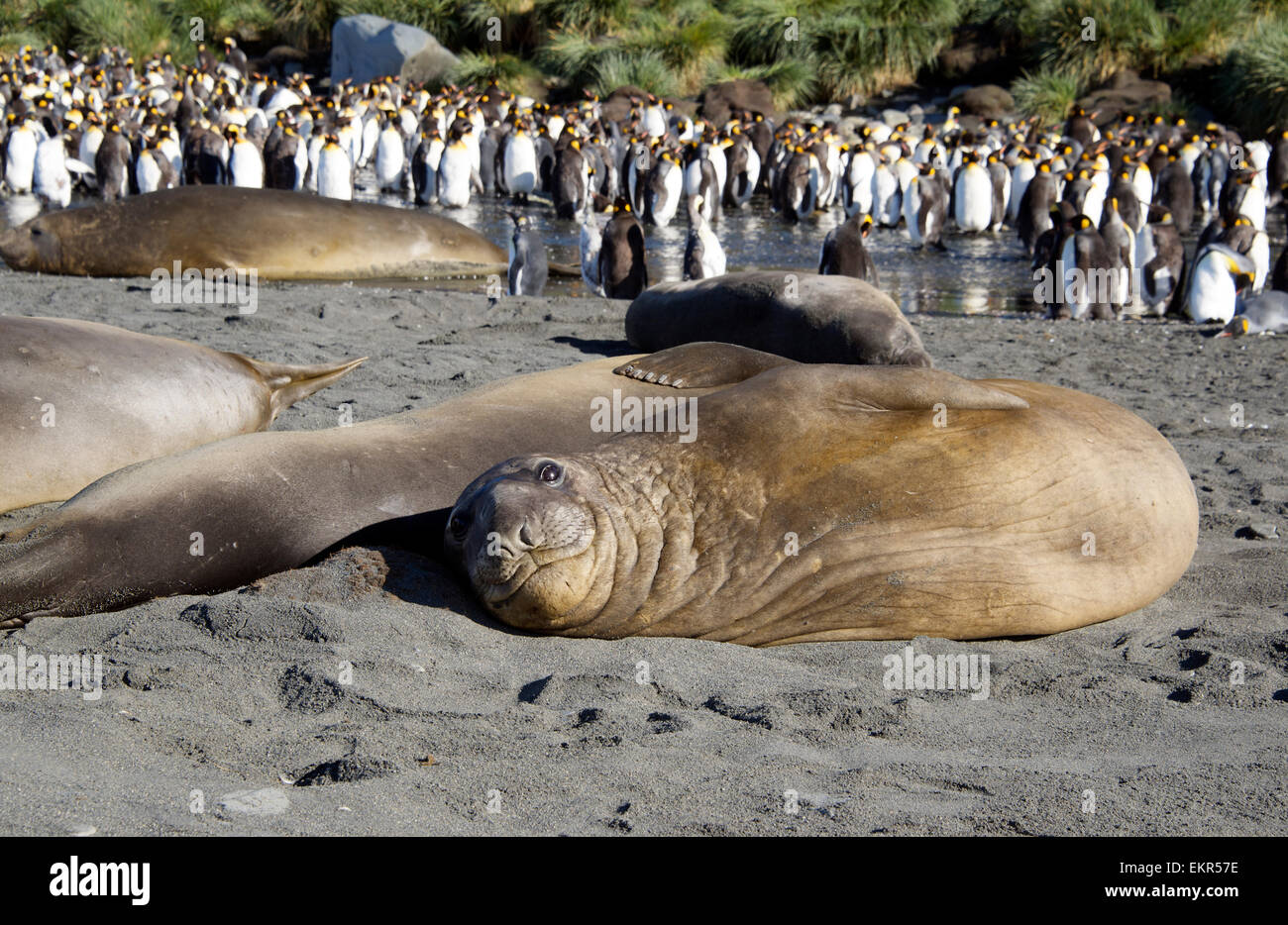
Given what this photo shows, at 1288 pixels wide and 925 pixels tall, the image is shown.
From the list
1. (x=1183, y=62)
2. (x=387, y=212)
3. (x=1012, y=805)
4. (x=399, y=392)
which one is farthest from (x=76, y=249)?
(x=1183, y=62)

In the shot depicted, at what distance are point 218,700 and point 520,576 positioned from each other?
2.51 feet

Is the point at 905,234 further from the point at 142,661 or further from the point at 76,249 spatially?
the point at 142,661

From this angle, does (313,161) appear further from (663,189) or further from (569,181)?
(663,189)

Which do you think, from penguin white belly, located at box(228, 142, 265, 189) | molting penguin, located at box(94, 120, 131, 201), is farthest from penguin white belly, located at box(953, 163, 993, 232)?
molting penguin, located at box(94, 120, 131, 201)

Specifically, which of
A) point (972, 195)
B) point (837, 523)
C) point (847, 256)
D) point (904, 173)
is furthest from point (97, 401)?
A: point (904, 173)

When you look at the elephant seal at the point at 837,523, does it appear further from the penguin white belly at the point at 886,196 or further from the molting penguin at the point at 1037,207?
the penguin white belly at the point at 886,196

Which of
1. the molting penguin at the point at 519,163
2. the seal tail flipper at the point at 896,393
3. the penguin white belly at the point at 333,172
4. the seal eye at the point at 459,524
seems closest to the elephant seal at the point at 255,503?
the seal eye at the point at 459,524

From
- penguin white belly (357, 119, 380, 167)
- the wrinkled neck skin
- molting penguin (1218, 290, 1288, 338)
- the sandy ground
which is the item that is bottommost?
the sandy ground

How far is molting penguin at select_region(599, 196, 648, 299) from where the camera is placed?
35.9 feet

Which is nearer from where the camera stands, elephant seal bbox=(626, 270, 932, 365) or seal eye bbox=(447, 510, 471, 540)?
seal eye bbox=(447, 510, 471, 540)

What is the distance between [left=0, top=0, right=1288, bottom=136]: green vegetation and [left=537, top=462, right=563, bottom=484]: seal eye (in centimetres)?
2382

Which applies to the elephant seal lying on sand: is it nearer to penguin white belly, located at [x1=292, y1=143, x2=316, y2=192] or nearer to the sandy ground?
the sandy ground

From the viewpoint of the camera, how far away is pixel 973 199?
17.5 meters

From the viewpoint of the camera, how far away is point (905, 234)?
1744cm
